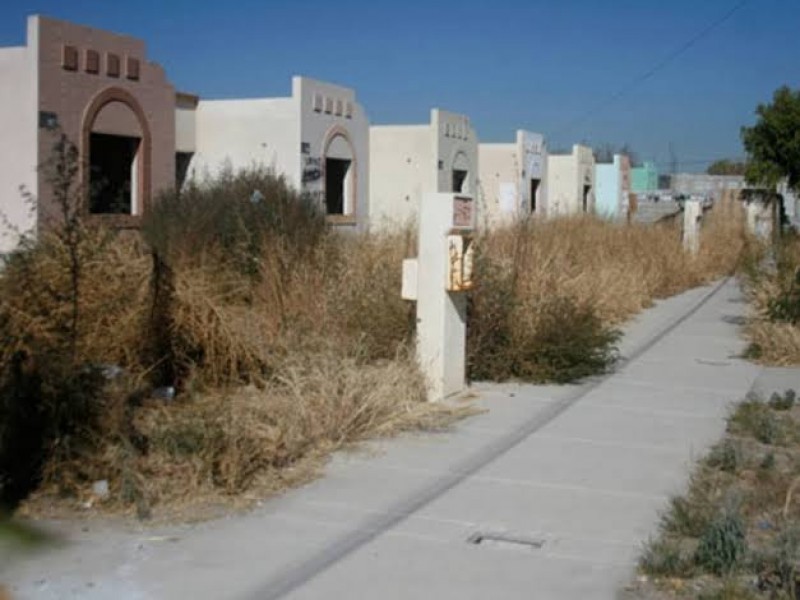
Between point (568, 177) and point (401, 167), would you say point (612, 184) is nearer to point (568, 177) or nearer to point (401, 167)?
point (568, 177)

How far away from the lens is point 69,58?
19.5 meters

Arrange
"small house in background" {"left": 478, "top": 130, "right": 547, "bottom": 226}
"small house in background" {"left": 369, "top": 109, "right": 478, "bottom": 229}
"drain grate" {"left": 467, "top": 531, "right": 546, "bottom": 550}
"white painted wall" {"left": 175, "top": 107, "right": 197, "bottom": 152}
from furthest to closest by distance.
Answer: "small house in background" {"left": 478, "top": 130, "right": 547, "bottom": 226}, "small house in background" {"left": 369, "top": 109, "right": 478, "bottom": 229}, "white painted wall" {"left": 175, "top": 107, "right": 197, "bottom": 152}, "drain grate" {"left": 467, "top": 531, "right": 546, "bottom": 550}


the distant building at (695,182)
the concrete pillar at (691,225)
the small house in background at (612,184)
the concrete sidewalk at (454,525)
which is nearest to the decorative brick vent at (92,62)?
the concrete sidewalk at (454,525)

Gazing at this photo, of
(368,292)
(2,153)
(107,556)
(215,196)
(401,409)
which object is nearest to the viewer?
(107,556)

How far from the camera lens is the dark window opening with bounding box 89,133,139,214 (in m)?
21.5

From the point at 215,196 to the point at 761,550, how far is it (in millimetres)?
11552

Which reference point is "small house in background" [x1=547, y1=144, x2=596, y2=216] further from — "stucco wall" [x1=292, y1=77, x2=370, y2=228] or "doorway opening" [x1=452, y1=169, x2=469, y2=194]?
"stucco wall" [x1=292, y1=77, x2=370, y2=228]

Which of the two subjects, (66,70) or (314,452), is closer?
(314,452)

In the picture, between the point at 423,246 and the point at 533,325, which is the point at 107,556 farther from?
the point at 533,325

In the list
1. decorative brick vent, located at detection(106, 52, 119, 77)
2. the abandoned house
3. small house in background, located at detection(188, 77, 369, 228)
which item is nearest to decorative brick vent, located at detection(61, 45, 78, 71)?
the abandoned house

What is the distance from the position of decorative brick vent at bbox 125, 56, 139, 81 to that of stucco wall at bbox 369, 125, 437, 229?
35.5ft

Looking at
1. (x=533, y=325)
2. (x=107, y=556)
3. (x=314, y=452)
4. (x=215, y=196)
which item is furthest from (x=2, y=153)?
(x=107, y=556)

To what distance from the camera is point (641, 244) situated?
82.3 ft

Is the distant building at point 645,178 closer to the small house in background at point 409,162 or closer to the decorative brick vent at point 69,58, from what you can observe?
the small house in background at point 409,162
